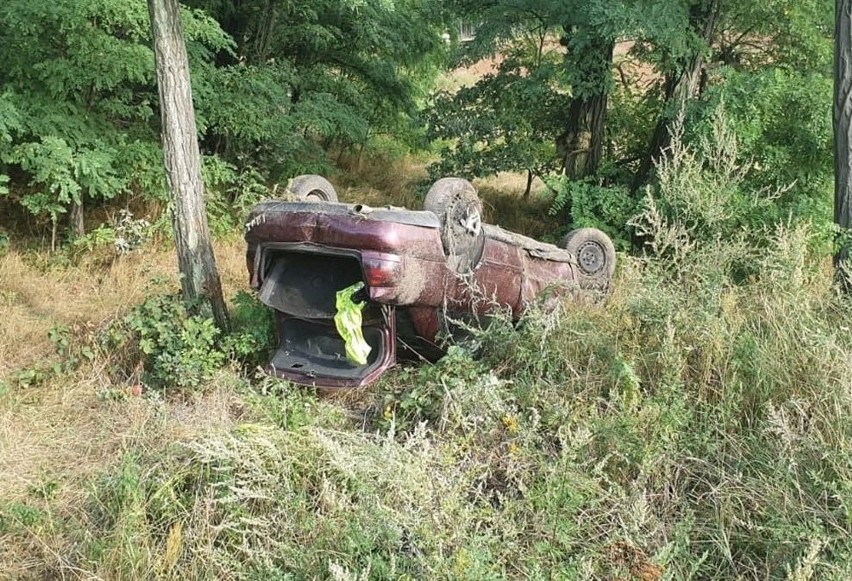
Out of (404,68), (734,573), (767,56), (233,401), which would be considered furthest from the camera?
(404,68)

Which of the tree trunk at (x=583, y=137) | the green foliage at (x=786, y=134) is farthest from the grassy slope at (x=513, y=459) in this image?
the tree trunk at (x=583, y=137)

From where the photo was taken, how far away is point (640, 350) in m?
3.86

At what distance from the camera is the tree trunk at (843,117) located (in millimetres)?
4719

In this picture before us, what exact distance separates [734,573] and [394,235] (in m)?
2.40

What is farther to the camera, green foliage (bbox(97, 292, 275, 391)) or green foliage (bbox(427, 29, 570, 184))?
green foliage (bbox(427, 29, 570, 184))

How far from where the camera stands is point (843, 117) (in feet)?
15.7

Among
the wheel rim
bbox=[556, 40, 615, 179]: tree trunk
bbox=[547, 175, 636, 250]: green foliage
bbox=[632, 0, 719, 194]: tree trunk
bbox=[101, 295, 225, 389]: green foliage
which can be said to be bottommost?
bbox=[101, 295, 225, 389]: green foliage

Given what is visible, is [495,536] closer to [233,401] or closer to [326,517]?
[326,517]

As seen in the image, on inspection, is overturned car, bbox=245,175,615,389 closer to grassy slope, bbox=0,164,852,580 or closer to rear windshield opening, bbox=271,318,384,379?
rear windshield opening, bbox=271,318,384,379

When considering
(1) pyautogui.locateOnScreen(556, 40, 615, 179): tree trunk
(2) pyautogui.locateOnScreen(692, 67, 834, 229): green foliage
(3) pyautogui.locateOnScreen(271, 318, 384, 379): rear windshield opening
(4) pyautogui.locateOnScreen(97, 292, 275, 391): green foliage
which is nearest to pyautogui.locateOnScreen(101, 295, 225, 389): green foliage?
(4) pyautogui.locateOnScreen(97, 292, 275, 391): green foliage

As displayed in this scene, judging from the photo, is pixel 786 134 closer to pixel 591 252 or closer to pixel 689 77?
pixel 689 77

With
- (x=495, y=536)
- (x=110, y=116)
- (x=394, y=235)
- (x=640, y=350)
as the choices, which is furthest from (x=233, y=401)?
(x=110, y=116)

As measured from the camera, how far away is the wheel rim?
6734 mm

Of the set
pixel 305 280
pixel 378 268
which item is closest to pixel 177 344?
pixel 305 280
